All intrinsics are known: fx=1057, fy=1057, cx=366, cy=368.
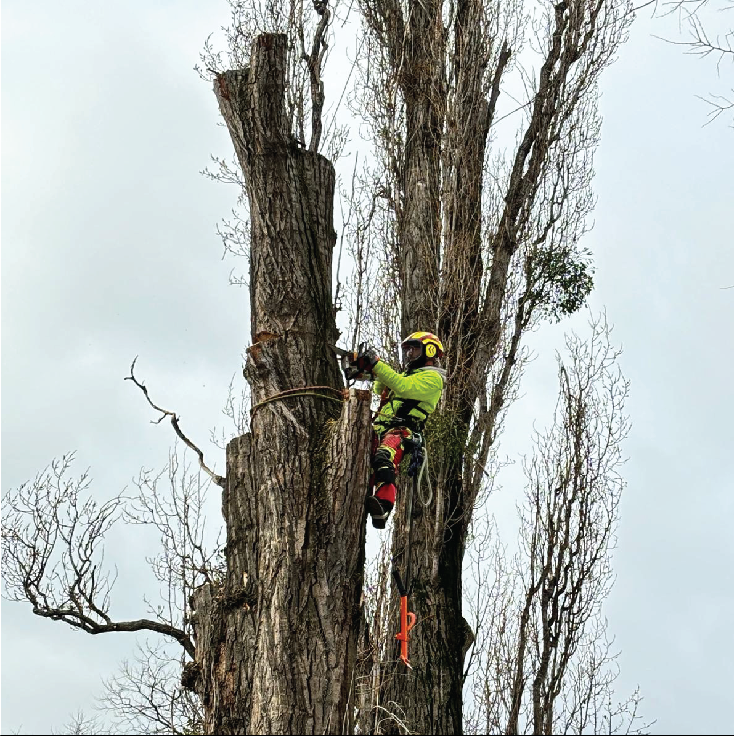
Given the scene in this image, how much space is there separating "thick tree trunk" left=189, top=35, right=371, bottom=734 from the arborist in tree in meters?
0.27

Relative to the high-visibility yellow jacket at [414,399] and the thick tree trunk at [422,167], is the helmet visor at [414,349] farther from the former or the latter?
the thick tree trunk at [422,167]

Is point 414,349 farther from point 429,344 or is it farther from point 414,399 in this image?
point 414,399

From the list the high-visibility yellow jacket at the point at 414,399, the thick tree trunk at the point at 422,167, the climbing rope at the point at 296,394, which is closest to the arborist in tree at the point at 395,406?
the high-visibility yellow jacket at the point at 414,399

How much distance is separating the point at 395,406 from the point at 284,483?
1356mm

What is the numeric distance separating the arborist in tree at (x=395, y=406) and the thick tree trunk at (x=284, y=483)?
0.27 meters

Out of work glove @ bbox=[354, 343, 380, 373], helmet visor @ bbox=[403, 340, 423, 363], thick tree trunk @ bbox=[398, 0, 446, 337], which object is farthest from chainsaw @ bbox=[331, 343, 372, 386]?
thick tree trunk @ bbox=[398, 0, 446, 337]

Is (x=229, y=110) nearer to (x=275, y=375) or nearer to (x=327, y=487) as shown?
(x=275, y=375)

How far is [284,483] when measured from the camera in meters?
5.90

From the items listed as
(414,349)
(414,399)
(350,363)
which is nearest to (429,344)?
(414,349)

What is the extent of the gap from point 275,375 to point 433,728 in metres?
4.11

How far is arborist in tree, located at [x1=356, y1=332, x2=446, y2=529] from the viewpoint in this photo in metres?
6.14

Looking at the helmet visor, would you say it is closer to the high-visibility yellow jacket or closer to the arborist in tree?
the arborist in tree

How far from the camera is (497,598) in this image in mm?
11281

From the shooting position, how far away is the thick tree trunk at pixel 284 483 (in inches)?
218
